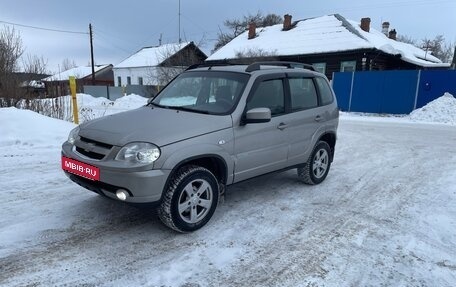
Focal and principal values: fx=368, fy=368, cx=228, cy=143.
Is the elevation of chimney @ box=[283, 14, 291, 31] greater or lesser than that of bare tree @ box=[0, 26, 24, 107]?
greater

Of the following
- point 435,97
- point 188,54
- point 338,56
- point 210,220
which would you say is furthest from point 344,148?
point 188,54

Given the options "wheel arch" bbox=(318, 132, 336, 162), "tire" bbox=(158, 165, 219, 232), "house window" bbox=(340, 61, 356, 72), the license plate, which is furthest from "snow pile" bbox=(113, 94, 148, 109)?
"tire" bbox=(158, 165, 219, 232)

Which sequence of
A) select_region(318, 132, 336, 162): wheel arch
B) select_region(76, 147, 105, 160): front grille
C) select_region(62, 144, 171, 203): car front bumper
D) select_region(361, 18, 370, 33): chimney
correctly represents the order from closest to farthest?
select_region(62, 144, 171, 203): car front bumper, select_region(76, 147, 105, 160): front grille, select_region(318, 132, 336, 162): wheel arch, select_region(361, 18, 370, 33): chimney

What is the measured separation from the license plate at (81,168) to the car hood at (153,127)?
301 mm

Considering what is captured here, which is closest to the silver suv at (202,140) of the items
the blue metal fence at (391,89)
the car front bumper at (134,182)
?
the car front bumper at (134,182)

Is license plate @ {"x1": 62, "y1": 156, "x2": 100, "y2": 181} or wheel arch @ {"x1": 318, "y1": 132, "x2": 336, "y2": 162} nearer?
license plate @ {"x1": 62, "y1": 156, "x2": 100, "y2": 181}

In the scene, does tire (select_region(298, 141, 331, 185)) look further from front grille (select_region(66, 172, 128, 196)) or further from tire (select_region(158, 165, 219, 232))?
front grille (select_region(66, 172, 128, 196))

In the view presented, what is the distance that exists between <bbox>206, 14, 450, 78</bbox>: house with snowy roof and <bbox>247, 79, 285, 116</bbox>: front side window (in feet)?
72.4

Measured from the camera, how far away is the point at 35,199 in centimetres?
481

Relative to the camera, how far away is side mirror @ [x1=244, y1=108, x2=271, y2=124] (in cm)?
433

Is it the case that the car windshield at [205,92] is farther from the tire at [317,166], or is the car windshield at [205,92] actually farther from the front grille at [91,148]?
the tire at [317,166]

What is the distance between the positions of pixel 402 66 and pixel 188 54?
17.0 metres

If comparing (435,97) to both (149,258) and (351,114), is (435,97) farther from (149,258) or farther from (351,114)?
(149,258)

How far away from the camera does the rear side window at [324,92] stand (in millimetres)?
5887
